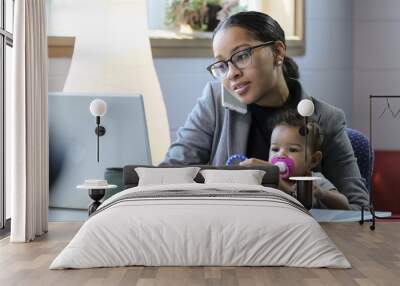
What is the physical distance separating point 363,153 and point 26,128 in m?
3.56

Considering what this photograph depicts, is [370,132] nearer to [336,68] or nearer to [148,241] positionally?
[336,68]

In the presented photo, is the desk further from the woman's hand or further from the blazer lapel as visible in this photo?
the blazer lapel

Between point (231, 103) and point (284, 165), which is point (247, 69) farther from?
point (284, 165)

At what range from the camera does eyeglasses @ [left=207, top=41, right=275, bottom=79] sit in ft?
22.2

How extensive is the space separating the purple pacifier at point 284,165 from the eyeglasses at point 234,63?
105 cm

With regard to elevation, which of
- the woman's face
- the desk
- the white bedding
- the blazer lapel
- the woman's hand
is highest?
the woman's face

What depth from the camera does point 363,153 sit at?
6.96 metres

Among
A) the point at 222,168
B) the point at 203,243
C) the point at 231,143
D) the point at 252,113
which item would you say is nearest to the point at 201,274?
the point at 203,243

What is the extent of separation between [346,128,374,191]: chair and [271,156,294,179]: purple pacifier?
2.41 feet

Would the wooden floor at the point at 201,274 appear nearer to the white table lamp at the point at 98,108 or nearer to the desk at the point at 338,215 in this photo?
the desk at the point at 338,215

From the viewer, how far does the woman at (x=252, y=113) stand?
6871mm

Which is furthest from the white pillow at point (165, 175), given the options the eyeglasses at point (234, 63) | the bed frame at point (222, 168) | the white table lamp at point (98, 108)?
the eyeglasses at point (234, 63)

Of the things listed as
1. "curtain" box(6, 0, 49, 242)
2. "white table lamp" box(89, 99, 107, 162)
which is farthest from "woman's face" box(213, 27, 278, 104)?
"curtain" box(6, 0, 49, 242)

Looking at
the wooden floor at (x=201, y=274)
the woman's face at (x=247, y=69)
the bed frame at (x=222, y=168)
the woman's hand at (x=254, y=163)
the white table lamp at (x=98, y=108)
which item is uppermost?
the woman's face at (x=247, y=69)
